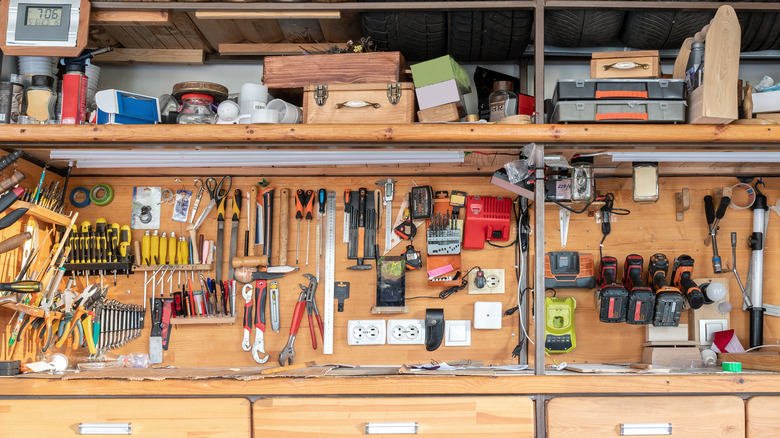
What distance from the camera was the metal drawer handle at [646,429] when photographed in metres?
2.45

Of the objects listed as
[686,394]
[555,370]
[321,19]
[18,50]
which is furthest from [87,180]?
[686,394]

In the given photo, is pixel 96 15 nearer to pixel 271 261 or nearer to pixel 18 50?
pixel 18 50

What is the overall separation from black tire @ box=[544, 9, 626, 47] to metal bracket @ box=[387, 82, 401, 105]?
0.75 m

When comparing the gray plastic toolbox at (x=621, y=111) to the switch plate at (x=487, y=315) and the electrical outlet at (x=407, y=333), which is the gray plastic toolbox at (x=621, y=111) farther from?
the electrical outlet at (x=407, y=333)

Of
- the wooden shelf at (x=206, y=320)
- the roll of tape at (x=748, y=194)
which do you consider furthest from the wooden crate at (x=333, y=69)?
the roll of tape at (x=748, y=194)

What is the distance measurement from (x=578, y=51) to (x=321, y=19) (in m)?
1.25

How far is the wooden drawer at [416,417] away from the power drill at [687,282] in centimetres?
111

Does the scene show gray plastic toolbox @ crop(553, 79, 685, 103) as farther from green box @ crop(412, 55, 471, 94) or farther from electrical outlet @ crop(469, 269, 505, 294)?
electrical outlet @ crop(469, 269, 505, 294)

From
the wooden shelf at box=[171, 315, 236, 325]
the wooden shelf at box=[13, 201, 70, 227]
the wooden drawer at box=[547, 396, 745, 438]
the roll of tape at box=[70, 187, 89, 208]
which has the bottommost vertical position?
the wooden drawer at box=[547, 396, 745, 438]

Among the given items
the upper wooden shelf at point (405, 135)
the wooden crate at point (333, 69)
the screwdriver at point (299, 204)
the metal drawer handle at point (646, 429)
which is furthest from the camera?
the screwdriver at point (299, 204)

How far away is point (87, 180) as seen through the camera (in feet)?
10.9

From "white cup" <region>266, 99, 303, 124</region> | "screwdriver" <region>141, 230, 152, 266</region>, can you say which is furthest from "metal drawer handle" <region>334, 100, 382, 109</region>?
"screwdriver" <region>141, 230, 152, 266</region>

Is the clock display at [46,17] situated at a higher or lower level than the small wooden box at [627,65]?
higher

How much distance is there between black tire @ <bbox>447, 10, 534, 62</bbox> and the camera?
9.52 feet
